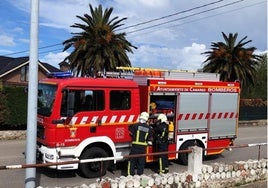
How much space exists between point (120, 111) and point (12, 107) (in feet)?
29.6

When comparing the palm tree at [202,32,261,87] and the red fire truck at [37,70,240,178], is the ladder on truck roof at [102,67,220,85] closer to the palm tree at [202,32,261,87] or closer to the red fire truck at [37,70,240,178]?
the red fire truck at [37,70,240,178]

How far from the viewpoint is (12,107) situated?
18.1 meters

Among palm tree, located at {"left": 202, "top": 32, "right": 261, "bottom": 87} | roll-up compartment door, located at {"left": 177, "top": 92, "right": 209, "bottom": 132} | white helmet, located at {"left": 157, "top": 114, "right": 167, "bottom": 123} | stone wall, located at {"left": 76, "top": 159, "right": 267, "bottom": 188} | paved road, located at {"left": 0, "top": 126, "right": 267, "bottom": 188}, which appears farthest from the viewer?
palm tree, located at {"left": 202, "top": 32, "right": 261, "bottom": 87}

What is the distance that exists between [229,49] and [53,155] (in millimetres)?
26447

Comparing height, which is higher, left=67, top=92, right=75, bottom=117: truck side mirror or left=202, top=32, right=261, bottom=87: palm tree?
left=202, top=32, right=261, bottom=87: palm tree

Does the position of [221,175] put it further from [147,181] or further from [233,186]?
[147,181]

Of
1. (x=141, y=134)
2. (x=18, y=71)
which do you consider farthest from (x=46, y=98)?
(x=18, y=71)

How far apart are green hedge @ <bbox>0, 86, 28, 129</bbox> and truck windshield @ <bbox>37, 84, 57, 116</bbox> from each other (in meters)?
7.96

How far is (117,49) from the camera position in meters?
28.5

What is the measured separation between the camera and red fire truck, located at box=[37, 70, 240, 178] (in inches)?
384

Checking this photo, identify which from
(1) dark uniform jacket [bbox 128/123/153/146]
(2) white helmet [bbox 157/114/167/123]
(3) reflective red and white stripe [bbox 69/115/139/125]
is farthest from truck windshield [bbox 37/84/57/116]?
(2) white helmet [bbox 157/114/167/123]

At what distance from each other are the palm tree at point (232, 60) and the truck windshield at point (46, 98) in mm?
24500

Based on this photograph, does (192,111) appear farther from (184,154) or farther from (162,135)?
(162,135)

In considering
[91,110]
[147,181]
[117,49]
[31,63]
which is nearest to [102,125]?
[91,110]
